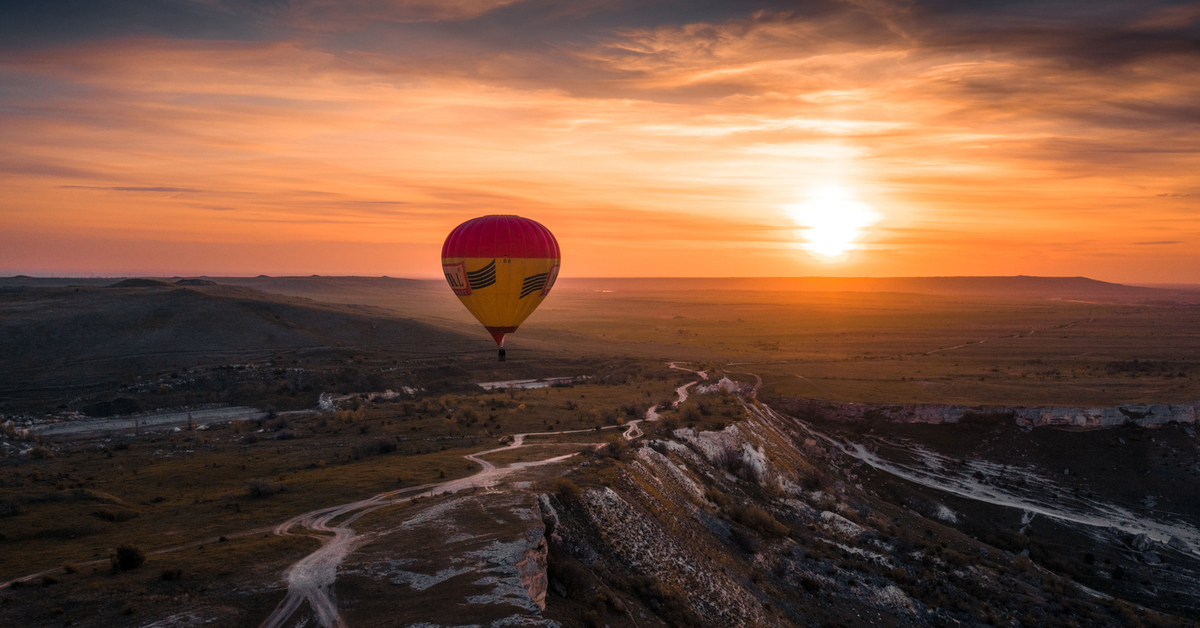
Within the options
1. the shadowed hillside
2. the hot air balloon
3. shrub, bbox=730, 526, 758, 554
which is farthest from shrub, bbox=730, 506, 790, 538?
the shadowed hillside

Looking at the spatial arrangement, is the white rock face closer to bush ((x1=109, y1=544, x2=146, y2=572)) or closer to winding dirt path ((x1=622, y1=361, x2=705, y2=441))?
winding dirt path ((x1=622, y1=361, x2=705, y2=441))

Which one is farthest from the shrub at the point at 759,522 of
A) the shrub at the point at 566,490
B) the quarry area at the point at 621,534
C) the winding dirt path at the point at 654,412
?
the shrub at the point at 566,490

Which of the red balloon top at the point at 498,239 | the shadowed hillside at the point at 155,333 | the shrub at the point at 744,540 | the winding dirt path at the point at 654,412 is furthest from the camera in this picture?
the shadowed hillside at the point at 155,333

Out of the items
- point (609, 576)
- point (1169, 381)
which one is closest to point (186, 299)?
point (609, 576)

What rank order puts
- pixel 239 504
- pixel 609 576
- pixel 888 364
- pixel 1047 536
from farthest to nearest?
pixel 888 364
pixel 1047 536
pixel 239 504
pixel 609 576

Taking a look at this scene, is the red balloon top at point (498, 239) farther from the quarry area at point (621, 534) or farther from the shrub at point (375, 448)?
the shrub at point (375, 448)

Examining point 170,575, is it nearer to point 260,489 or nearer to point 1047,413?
point 260,489

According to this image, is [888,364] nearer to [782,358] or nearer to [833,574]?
[782,358]

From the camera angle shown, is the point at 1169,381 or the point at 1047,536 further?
the point at 1169,381
